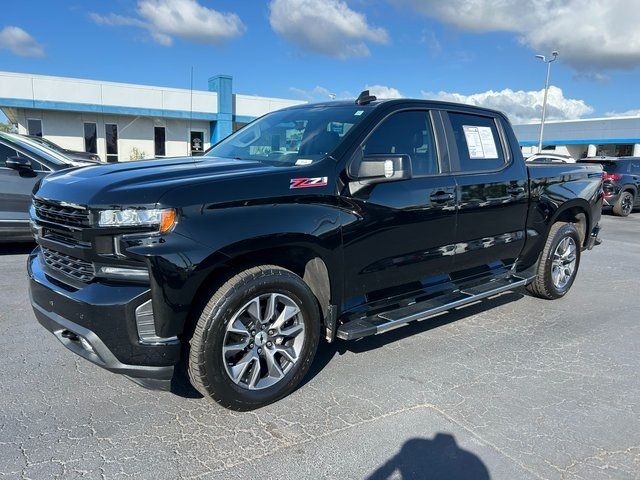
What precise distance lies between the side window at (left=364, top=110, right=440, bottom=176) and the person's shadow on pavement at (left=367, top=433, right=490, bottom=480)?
2.01m

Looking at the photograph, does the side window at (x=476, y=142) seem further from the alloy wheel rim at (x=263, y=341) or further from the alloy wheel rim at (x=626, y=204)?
the alloy wheel rim at (x=626, y=204)

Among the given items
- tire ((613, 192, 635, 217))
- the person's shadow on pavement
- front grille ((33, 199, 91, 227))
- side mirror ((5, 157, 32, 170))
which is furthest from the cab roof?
tire ((613, 192, 635, 217))

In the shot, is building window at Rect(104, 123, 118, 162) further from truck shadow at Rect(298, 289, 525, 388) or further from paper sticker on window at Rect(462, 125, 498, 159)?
paper sticker on window at Rect(462, 125, 498, 159)

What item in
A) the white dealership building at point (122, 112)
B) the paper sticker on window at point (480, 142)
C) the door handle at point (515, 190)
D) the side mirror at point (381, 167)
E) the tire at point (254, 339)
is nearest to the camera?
the tire at point (254, 339)

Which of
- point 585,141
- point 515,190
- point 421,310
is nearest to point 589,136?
point 585,141

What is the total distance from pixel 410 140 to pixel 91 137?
2631cm

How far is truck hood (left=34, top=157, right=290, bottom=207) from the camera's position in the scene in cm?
278

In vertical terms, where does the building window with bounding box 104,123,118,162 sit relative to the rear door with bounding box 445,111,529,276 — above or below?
above

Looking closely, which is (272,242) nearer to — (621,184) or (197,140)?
(621,184)

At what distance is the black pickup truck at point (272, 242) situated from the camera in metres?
2.78

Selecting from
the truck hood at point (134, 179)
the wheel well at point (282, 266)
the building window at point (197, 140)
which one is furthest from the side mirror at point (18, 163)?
the building window at point (197, 140)

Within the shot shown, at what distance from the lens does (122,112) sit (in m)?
26.0

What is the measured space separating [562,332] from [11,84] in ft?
85.6

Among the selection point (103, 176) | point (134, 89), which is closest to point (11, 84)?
point (134, 89)
